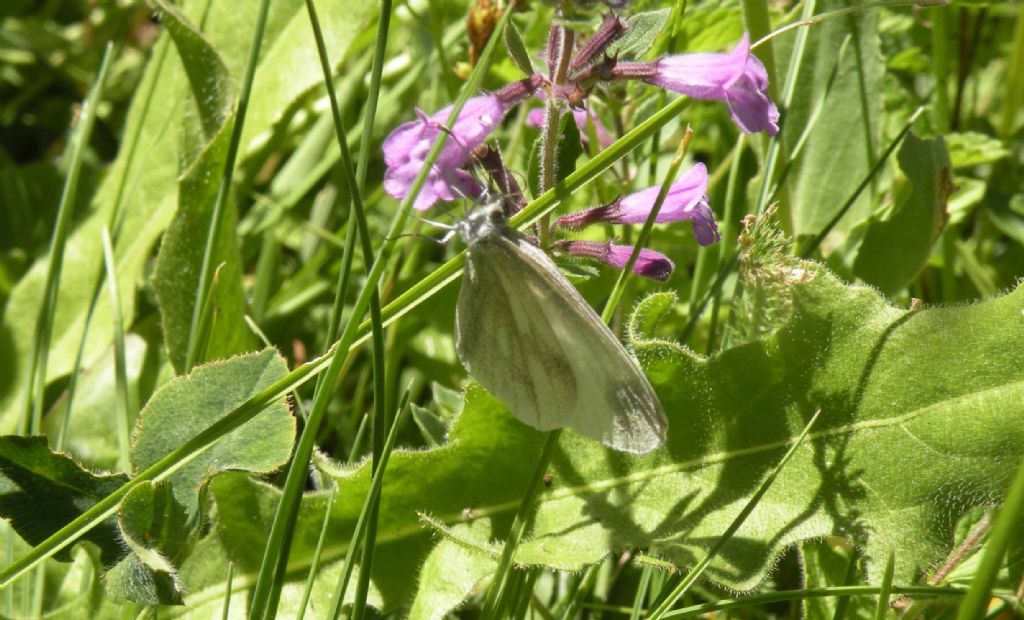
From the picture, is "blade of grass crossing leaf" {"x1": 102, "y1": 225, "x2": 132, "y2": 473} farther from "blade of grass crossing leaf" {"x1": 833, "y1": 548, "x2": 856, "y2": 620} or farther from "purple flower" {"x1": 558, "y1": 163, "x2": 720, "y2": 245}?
"blade of grass crossing leaf" {"x1": 833, "y1": 548, "x2": 856, "y2": 620}

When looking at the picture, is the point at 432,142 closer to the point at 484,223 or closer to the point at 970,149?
the point at 484,223

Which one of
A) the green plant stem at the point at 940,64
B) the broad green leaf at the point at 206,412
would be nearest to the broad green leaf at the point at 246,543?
the broad green leaf at the point at 206,412

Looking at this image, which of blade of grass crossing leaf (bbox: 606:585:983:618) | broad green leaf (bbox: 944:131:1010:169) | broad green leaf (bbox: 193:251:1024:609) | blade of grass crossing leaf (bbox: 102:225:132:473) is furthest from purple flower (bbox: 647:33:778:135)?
blade of grass crossing leaf (bbox: 102:225:132:473)

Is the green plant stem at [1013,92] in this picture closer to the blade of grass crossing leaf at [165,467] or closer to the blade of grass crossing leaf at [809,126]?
the blade of grass crossing leaf at [809,126]

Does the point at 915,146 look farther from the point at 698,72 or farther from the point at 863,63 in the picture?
the point at 698,72

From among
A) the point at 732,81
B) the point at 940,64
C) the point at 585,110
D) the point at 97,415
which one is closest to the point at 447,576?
the point at 585,110
